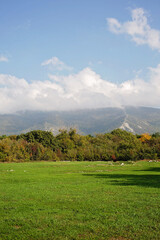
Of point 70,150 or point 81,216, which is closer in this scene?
point 81,216

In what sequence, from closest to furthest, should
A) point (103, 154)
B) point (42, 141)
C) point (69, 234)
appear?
point (69, 234) < point (103, 154) < point (42, 141)

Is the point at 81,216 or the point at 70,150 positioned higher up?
the point at 70,150

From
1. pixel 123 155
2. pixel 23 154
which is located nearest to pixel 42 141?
pixel 23 154

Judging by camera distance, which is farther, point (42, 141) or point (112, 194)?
point (42, 141)

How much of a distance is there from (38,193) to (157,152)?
51.8 metres

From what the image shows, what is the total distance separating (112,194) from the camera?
46.3 feet

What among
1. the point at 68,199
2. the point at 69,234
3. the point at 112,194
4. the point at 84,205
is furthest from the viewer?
the point at 112,194

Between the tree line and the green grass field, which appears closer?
the green grass field

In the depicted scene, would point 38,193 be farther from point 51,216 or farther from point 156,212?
point 156,212

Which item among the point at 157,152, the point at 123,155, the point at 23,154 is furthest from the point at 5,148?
the point at 157,152

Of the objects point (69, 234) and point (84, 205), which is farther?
point (84, 205)

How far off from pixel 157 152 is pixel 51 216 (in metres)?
55.7

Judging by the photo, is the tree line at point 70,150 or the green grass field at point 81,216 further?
the tree line at point 70,150

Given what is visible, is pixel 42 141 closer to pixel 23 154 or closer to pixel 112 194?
pixel 23 154
